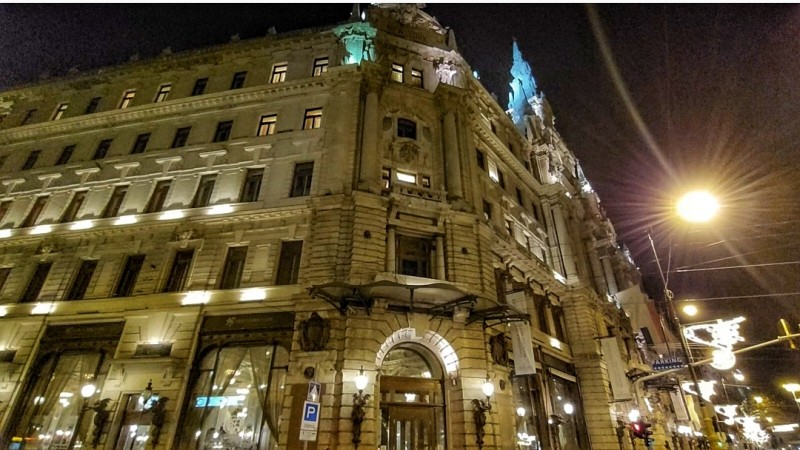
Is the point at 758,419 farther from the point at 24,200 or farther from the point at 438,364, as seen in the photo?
the point at 24,200

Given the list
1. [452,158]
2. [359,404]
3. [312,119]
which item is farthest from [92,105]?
[359,404]

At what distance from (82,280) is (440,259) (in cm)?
2006

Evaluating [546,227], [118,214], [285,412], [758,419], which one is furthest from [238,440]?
[758,419]

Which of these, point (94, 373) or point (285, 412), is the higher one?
point (94, 373)

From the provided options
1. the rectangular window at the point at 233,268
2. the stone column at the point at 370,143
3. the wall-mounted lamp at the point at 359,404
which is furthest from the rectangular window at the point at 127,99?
the wall-mounted lamp at the point at 359,404

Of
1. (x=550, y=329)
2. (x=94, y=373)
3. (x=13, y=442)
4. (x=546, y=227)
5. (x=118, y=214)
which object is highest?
(x=546, y=227)

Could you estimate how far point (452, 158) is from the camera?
23656 millimetres

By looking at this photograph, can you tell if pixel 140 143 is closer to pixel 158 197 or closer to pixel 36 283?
pixel 158 197

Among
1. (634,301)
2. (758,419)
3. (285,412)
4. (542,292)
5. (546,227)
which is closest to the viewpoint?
(285,412)

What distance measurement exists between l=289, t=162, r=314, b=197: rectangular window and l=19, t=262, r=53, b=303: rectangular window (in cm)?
1499

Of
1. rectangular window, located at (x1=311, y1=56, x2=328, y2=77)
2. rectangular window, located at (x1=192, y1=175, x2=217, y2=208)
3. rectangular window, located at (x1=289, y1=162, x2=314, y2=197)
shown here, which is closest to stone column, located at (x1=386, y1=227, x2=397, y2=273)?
rectangular window, located at (x1=289, y1=162, x2=314, y2=197)

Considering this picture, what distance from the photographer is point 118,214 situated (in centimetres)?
2303

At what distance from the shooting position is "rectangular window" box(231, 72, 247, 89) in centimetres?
2808

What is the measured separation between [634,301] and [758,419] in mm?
38342
